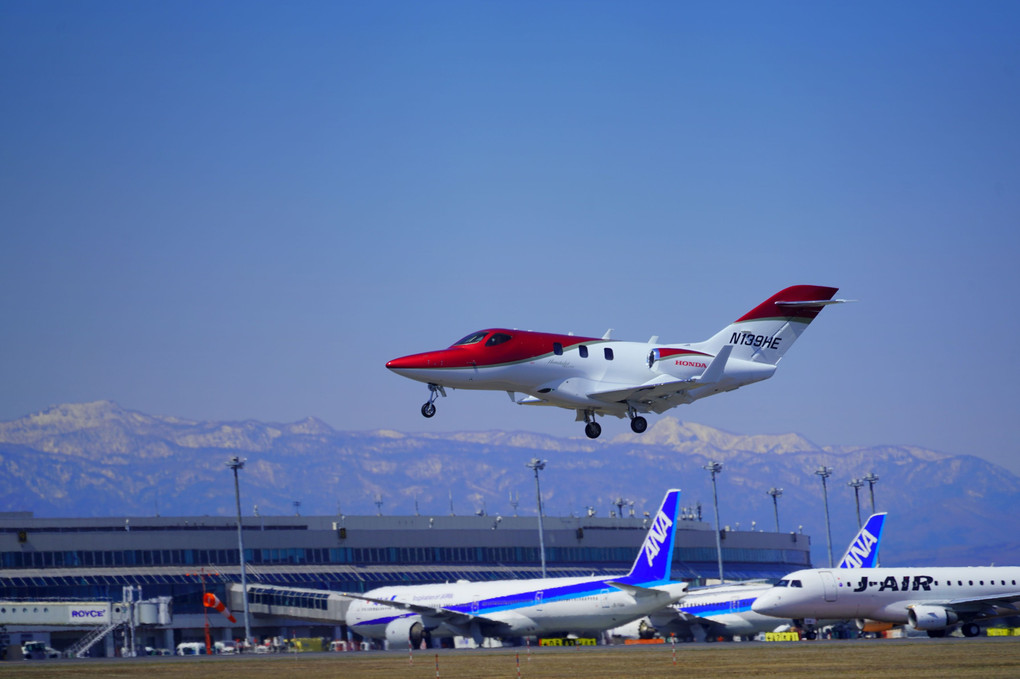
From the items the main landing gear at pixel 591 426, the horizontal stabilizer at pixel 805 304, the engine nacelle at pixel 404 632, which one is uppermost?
the horizontal stabilizer at pixel 805 304

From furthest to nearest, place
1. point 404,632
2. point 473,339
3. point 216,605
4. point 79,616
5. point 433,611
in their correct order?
1. point 216,605
2. point 79,616
3. point 404,632
4. point 433,611
5. point 473,339

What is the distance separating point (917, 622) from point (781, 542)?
111 m

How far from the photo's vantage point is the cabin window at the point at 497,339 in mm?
49625

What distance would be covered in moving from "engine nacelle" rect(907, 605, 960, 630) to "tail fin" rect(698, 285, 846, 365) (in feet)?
84.7

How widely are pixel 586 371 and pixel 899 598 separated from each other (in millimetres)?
34979

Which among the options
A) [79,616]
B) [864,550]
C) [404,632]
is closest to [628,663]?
[404,632]

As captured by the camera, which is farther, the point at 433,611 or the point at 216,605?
the point at 216,605

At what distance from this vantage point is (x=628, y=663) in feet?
211

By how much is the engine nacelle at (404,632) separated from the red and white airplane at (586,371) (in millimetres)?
38849

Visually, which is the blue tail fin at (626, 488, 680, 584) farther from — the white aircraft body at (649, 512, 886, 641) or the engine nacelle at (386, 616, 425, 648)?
the engine nacelle at (386, 616, 425, 648)

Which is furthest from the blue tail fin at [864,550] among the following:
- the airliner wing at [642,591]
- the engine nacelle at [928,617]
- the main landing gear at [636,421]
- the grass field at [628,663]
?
the main landing gear at [636,421]

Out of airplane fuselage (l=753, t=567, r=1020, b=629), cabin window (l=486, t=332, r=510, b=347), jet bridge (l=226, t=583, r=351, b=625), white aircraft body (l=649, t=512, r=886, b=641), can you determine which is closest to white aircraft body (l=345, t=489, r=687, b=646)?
white aircraft body (l=649, t=512, r=886, b=641)

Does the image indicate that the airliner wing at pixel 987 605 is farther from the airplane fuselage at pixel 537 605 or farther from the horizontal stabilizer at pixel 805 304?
the horizontal stabilizer at pixel 805 304

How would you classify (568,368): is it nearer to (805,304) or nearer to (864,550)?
(805,304)
